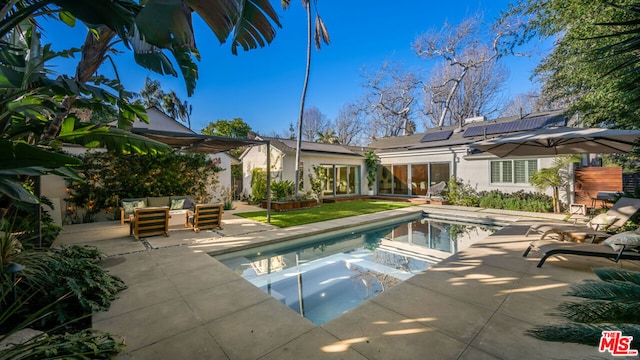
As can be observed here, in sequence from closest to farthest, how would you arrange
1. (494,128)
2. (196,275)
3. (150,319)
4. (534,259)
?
(150,319)
(196,275)
(534,259)
(494,128)

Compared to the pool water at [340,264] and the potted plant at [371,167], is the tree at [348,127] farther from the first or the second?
the pool water at [340,264]

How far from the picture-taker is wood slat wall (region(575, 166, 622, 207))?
35.4 ft

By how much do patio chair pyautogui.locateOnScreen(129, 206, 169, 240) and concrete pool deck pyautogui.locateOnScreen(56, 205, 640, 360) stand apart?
1.62m

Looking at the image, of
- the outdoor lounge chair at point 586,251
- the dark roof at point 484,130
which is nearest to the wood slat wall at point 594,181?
the dark roof at point 484,130

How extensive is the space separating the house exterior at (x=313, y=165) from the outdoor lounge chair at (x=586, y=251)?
1242 centimetres

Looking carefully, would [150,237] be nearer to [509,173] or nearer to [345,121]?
[509,173]

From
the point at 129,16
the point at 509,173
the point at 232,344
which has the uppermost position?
the point at 129,16

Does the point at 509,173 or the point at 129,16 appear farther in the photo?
the point at 509,173

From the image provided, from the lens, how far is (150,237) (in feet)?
25.0

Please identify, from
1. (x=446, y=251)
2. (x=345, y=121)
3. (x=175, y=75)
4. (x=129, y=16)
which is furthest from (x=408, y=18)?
(x=129, y=16)

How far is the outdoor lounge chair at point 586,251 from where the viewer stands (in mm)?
4270

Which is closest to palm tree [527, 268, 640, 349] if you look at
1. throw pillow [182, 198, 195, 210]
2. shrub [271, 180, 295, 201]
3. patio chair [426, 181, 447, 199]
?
throw pillow [182, 198, 195, 210]

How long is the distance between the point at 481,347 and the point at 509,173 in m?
14.8

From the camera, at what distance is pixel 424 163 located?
1738 cm
